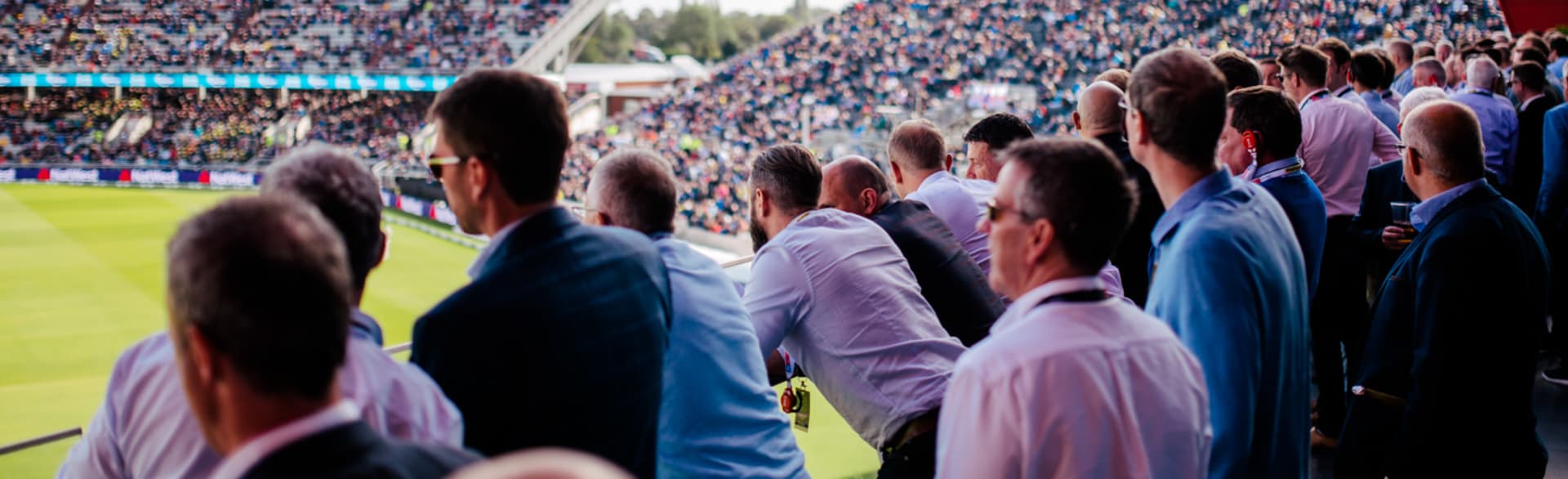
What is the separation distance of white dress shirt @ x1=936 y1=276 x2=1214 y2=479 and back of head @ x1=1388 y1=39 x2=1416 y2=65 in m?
7.65

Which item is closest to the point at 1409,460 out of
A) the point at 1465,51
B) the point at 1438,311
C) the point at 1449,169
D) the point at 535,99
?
the point at 1438,311

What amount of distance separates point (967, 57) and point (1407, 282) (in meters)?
29.3

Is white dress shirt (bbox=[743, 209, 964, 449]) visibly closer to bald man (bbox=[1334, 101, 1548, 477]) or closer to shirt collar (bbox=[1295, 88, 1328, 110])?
bald man (bbox=[1334, 101, 1548, 477])

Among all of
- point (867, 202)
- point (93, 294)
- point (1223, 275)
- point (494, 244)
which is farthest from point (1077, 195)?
point (93, 294)

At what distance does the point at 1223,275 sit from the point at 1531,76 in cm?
557

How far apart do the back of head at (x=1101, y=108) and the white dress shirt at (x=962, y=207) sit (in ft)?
1.51

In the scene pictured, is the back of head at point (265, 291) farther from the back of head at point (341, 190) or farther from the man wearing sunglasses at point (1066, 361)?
the man wearing sunglasses at point (1066, 361)

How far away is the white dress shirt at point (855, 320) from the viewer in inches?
121

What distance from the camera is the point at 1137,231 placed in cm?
370

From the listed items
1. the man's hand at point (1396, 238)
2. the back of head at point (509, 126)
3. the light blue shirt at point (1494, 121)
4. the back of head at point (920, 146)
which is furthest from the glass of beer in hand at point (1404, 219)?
the back of head at point (509, 126)

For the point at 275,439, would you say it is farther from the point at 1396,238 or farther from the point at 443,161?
the point at 1396,238

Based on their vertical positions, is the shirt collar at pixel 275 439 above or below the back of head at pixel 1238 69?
below

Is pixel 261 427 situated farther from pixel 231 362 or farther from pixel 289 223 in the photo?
pixel 289 223

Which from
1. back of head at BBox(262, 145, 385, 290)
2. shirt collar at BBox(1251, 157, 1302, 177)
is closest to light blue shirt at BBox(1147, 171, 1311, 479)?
shirt collar at BBox(1251, 157, 1302, 177)
